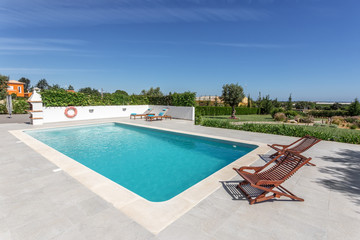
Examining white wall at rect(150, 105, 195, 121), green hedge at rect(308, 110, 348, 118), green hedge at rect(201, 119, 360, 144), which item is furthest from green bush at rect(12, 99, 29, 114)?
green hedge at rect(308, 110, 348, 118)

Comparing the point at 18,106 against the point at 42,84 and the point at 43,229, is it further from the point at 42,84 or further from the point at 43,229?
the point at 42,84

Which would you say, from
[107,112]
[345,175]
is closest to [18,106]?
[107,112]

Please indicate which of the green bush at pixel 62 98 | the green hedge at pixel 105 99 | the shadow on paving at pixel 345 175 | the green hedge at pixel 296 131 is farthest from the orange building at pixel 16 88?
the shadow on paving at pixel 345 175

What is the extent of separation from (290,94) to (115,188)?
126 ft

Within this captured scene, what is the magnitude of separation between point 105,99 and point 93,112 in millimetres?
1770

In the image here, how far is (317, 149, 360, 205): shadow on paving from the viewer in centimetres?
344

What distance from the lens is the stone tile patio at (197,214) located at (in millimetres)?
2201

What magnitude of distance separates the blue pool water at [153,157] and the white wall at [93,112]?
289 centimetres

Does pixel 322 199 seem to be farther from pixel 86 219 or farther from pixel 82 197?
pixel 82 197

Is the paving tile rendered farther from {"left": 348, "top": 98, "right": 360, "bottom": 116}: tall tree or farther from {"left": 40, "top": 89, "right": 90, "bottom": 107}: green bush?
{"left": 348, "top": 98, "right": 360, "bottom": 116}: tall tree

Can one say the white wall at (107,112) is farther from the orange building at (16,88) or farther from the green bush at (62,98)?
the orange building at (16,88)

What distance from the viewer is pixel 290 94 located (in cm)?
3350

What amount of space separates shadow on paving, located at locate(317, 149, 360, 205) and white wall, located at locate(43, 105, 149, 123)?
15.7 metres

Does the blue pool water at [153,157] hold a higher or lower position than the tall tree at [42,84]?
lower
